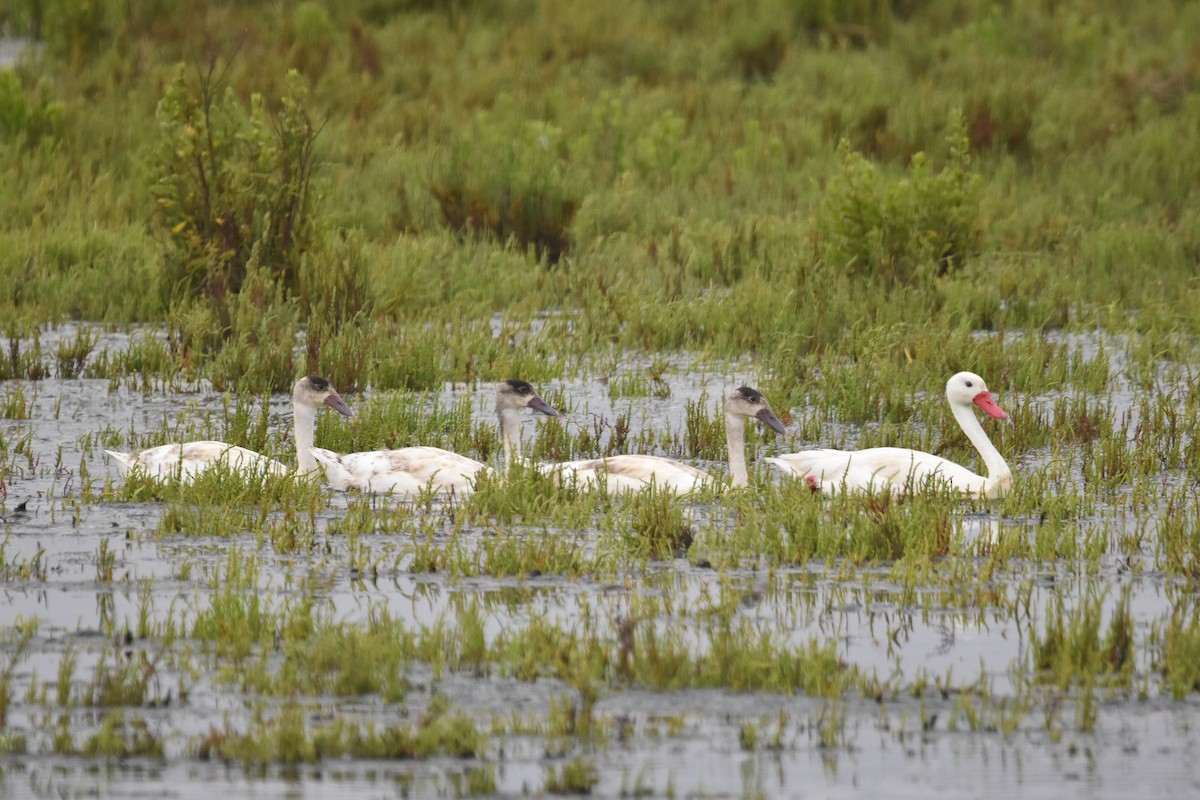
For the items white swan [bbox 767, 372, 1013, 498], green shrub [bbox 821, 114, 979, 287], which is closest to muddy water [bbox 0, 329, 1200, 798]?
white swan [bbox 767, 372, 1013, 498]

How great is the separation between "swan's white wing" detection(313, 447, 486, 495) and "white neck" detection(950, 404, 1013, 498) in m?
2.47

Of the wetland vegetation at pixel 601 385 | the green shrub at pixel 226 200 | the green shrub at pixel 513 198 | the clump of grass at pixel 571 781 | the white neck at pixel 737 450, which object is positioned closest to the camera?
the clump of grass at pixel 571 781

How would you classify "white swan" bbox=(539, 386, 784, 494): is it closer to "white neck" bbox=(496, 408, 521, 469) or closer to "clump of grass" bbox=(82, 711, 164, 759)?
"white neck" bbox=(496, 408, 521, 469)

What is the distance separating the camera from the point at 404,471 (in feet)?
29.3

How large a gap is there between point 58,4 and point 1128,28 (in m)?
13.5

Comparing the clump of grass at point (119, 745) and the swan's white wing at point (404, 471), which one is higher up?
the swan's white wing at point (404, 471)

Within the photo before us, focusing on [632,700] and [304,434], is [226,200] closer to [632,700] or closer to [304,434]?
[304,434]

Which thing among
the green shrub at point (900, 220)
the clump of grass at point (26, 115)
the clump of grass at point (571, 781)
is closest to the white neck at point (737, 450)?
the clump of grass at point (571, 781)

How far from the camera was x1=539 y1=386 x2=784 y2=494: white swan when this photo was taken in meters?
8.65

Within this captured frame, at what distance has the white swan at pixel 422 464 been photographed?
886 cm

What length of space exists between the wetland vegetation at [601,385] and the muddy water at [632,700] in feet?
0.08

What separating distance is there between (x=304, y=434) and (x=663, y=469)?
189cm

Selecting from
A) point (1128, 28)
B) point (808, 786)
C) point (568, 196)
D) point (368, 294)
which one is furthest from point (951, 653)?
point (1128, 28)

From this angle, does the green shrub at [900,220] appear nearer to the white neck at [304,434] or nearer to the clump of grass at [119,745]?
the white neck at [304,434]
